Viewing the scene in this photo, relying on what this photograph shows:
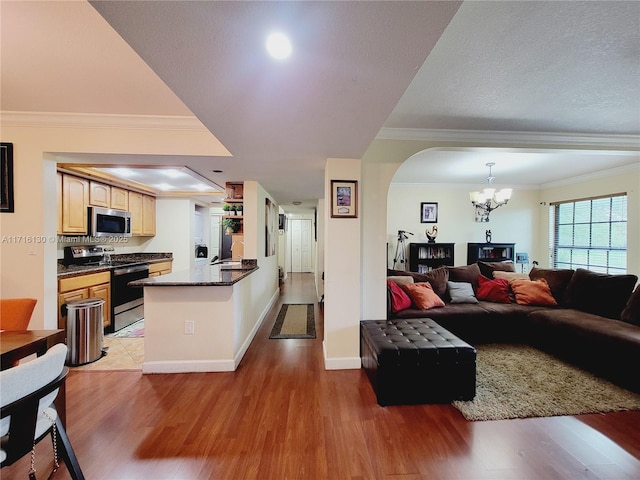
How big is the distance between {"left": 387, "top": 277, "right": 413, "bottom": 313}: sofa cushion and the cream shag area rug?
0.93 metres

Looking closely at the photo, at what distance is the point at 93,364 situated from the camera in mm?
2768

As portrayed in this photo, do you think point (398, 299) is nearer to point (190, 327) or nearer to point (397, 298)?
point (397, 298)

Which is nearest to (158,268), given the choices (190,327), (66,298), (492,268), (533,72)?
(66,298)

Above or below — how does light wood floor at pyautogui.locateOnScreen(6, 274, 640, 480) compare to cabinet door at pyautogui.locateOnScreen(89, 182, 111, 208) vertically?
below

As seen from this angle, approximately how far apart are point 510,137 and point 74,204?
18.1ft

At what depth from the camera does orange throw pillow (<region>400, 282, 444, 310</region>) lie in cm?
332

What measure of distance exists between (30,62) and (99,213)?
2.60m

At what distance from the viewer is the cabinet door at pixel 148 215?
16.4 feet

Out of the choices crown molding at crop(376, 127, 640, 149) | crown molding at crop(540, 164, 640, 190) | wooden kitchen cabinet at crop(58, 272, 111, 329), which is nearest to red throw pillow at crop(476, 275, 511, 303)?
crown molding at crop(376, 127, 640, 149)

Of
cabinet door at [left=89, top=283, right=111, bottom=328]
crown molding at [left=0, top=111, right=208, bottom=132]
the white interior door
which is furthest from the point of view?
the white interior door

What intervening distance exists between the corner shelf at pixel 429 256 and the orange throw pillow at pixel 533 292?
223 centimetres

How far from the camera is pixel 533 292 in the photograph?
3.56m

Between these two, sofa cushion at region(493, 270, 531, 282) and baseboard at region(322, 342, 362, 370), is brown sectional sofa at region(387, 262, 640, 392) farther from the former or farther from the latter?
baseboard at region(322, 342, 362, 370)

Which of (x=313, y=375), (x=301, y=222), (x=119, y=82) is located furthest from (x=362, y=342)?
(x=301, y=222)
